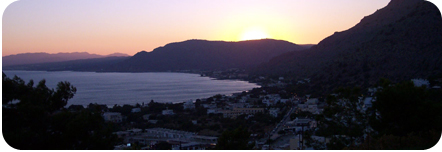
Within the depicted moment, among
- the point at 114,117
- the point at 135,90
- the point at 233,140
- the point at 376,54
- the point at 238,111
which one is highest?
the point at 376,54

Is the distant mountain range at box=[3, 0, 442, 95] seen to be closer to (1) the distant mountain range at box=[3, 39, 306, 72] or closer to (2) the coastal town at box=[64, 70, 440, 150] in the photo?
(2) the coastal town at box=[64, 70, 440, 150]

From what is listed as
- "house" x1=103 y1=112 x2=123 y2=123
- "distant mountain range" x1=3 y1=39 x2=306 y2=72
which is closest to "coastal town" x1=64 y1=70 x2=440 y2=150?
"house" x1=103 y1=112 x2=123 y2=123

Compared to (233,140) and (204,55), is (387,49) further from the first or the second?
(204,55)

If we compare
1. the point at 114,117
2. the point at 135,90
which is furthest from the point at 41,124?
the point at 135,90

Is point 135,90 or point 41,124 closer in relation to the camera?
point 41,124

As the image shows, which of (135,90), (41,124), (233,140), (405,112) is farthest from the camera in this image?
(135,90)

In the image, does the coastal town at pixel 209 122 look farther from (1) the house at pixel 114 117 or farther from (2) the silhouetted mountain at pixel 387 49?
(2) the silhouetted mountain at pixel 387 49

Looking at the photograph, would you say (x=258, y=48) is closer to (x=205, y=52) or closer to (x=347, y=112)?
(x=205, y=52)
